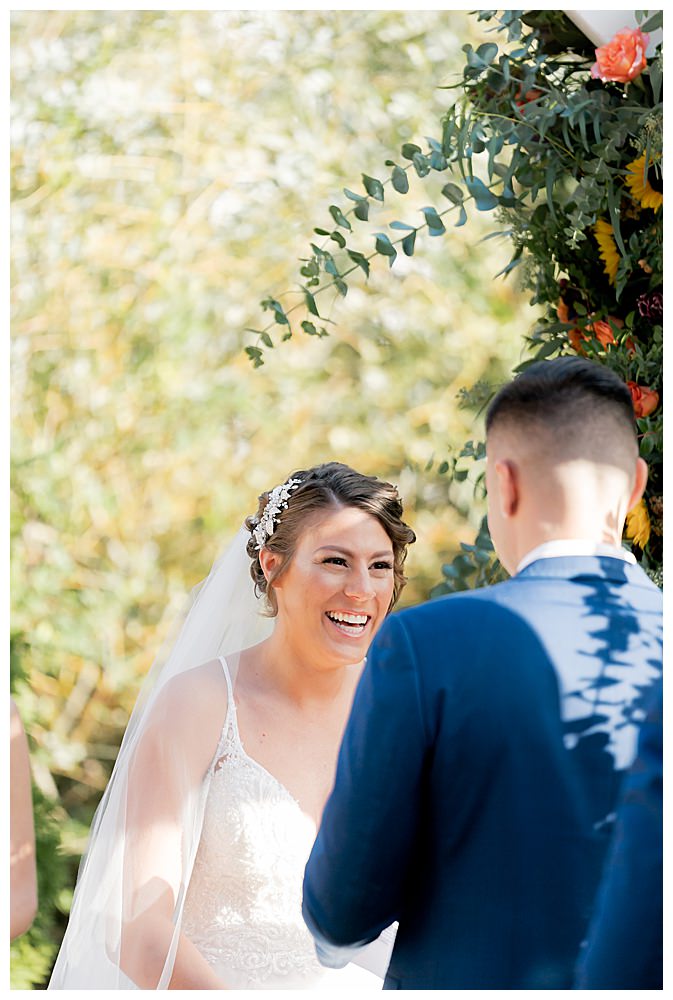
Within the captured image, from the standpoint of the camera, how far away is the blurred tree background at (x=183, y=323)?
502 cm

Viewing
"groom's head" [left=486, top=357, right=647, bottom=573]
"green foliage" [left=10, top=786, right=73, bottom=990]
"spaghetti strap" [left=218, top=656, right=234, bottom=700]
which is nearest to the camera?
"groom's head" [left=486, top=357, right=647, bottom=573]

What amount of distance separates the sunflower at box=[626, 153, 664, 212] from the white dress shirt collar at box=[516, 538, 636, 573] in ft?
2.78

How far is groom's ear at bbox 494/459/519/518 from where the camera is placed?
1.37 m

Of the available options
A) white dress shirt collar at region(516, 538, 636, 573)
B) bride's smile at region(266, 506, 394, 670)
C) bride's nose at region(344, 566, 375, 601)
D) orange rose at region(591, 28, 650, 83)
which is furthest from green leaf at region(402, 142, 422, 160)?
white dress shirt collar at region(516, 538, 636, 573)

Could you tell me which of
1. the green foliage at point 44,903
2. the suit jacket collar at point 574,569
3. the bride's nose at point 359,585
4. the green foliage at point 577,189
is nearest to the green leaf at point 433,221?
the green foliage at point 577,189

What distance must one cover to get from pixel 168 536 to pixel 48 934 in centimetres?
182

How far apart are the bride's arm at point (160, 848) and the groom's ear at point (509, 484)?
99 cm

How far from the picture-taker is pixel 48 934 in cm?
414

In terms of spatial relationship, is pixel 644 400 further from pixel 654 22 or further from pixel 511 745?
pixel 511 745

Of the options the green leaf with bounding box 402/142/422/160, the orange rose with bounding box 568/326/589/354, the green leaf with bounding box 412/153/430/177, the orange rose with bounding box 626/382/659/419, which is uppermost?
the green leaf with bounding box 402/142/422/160

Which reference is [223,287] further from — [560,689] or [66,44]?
[560,689]

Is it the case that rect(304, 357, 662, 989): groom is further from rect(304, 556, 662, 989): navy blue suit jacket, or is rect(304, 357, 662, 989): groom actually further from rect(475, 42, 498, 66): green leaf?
rect(475, 42, 498, 66): green leaf

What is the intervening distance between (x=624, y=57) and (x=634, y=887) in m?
1.38

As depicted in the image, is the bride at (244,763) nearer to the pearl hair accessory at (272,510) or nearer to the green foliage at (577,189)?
the pearl hair accessory at (272,510)
